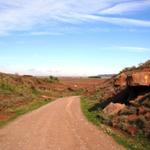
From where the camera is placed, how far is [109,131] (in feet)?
74.8

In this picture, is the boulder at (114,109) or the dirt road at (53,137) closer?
the dirt road at (53,137)

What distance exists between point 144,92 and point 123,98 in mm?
5715

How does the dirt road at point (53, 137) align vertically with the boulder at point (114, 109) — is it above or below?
below

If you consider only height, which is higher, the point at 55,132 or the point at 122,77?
the point at 122,77

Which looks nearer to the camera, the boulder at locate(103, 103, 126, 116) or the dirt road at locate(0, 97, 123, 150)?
the dirt road at locate(0, 97, 123, 150)

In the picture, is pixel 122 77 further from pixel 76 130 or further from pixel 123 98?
pixel 76 130

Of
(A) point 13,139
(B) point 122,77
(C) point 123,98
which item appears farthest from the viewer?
(B) point 122,77

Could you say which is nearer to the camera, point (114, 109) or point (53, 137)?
point (53, 137)

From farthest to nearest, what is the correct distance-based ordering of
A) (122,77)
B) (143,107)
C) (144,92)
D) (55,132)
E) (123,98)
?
1. (122,77)
2. (123,98)
3. (144,92)
4. (143,107)
5. (55,132)

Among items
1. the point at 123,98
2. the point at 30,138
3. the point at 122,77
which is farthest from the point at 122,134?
the point at 122,77

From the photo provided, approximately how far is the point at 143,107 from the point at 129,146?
9.83 metres

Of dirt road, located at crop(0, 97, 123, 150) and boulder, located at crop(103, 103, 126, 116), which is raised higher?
boulder, located at crop(103, 103, 126, 116)

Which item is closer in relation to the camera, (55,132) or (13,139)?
(13,139)

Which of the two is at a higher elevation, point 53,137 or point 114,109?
point 114,109
